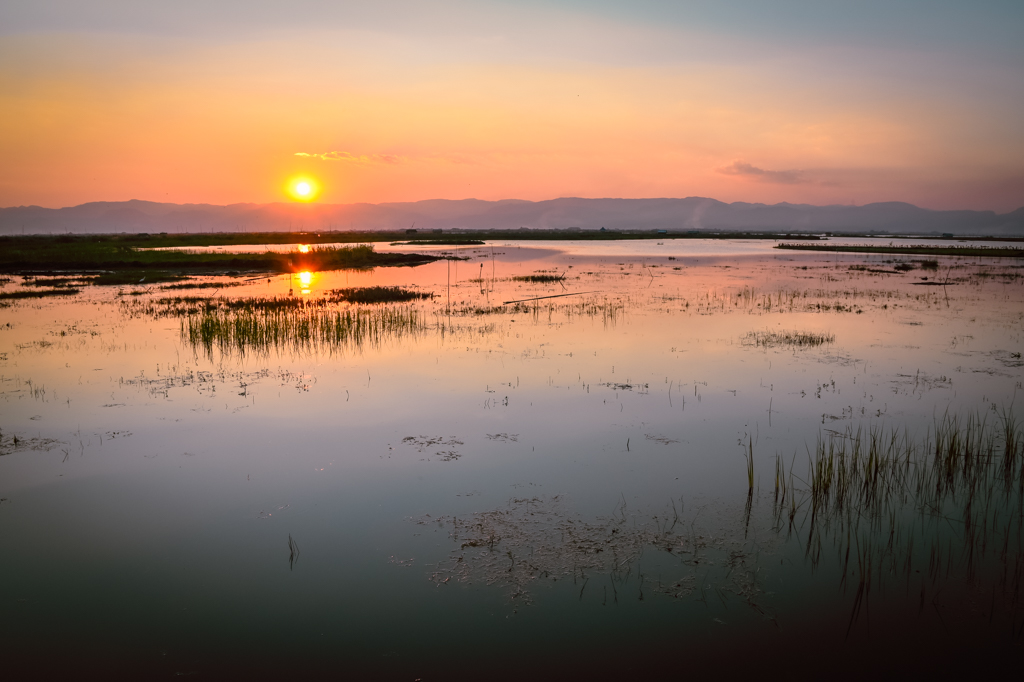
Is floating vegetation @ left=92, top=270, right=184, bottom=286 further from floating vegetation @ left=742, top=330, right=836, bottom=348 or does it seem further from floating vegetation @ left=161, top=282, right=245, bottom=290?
floating vegetation @ left=742, top=330, right=836, bottom=348

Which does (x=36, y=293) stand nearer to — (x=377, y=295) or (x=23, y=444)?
(x=377, y=295)

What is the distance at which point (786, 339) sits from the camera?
18250 mm

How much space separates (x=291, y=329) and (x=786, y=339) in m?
16.3

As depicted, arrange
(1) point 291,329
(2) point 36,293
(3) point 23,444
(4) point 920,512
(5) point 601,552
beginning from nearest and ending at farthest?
(5) point 601,552
(4) point 920,512
(3) point 23,444
(1) point 291,329
(2) point 36,293

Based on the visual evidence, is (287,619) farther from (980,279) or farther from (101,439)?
(980,279)

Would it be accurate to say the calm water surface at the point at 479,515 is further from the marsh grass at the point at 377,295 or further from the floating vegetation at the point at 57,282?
the floating vegetation at the point at 57,282

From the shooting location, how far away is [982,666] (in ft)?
16.6

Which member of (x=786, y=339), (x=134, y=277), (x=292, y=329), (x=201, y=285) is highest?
(x=134, y=277)

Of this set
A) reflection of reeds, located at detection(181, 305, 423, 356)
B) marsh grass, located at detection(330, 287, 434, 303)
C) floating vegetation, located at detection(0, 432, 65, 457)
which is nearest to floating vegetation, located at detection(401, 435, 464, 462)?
floating vegetation, located at detection(0, 432, 65, 457)

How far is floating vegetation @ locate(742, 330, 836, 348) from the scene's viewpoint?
17531 mm

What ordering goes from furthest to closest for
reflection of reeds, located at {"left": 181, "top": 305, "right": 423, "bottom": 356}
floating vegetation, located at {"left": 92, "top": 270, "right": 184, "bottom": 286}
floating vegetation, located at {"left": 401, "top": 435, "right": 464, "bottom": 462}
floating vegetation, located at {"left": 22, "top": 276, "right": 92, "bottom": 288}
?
floating vegetation, located at {"left": 92, "top": 270, "right": 184, "bottom": 286}
floating vegetation, located at {"left": 22, "top": 276, "right": 92, "bottom": 288}
reflection of reeds, located at {"left": 181, "top": 305, "right": 423, "bottom": 356}
floating vegetation, located at {"left": 401, "top": 435, "right": 464, "bottom": 462}

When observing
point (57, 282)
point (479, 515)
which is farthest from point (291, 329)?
point (57, 282)

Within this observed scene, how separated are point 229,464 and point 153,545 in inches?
93.1

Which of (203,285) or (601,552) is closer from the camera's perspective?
(601,552)
